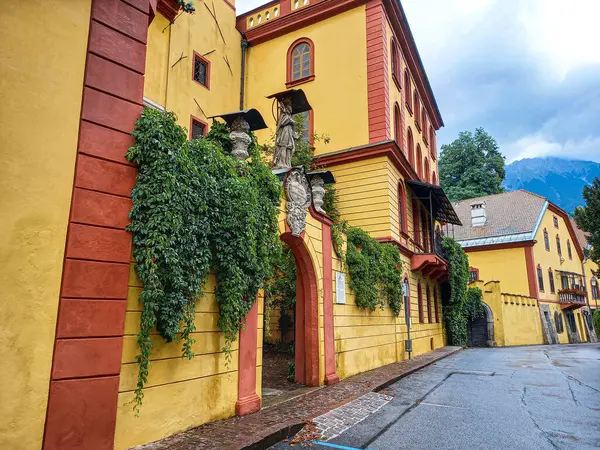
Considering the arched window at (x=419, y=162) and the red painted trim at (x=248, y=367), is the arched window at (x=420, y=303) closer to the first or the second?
the arched window at (x=419, y=162)

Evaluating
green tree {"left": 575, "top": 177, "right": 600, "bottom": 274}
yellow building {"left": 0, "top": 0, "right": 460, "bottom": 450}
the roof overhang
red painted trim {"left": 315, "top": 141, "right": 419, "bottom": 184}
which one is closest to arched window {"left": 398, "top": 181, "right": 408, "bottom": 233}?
red painted trim {"left": 315, "top": 141, "right": 419, "bottom": 184}

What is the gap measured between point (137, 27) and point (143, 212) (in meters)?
2.48

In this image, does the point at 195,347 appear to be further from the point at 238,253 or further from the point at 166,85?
the point at 166,85

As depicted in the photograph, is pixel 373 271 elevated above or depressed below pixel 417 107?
below

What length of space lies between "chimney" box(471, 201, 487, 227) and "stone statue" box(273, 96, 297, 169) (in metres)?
29.4

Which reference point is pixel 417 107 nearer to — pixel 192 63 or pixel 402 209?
pixel 402 209

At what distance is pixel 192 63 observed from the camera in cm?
1562

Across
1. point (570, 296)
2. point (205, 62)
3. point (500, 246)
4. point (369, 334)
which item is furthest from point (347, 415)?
point (570, 296)

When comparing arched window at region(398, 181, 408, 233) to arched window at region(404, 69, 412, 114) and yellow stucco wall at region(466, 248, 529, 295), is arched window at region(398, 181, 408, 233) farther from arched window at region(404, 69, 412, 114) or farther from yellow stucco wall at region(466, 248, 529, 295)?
yellow stucco wall at region(466, 248, 529, 295)

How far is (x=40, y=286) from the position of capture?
430 cm

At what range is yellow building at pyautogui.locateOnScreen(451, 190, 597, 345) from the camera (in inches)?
1137

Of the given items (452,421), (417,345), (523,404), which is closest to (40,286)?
(452,421)

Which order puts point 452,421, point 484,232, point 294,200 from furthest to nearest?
point 484,232 → point 294,200 → point 452,421

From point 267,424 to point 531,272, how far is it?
30.5m
